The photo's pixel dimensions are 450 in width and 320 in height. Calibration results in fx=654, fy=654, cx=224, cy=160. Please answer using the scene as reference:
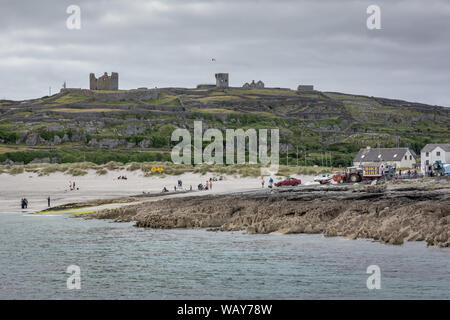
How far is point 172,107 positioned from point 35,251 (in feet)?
418

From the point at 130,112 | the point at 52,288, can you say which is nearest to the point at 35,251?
the point at 52,288

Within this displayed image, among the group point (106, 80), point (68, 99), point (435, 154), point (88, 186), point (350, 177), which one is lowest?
point (88, 186)

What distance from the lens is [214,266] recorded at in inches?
1120

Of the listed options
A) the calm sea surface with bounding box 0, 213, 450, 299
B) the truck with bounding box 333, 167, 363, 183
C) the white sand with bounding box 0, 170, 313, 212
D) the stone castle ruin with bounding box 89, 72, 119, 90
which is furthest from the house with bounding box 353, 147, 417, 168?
the stone castle ruin with bounding box 89, 72, 119, 90

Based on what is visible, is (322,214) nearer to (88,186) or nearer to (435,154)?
(88,186)

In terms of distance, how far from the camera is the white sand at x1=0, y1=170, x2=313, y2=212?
6125 centimetres

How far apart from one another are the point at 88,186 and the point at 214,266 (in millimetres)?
45824

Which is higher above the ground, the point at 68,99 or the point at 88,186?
the point at 68,99

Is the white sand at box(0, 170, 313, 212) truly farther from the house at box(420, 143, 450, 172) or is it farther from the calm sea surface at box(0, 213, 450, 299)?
the house at box(420, 143, 450, 172)

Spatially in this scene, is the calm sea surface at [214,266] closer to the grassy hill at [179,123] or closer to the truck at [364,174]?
the truck at [364,174]

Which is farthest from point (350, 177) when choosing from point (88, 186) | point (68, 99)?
point (68, 99)

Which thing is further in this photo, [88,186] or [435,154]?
[435,154]
